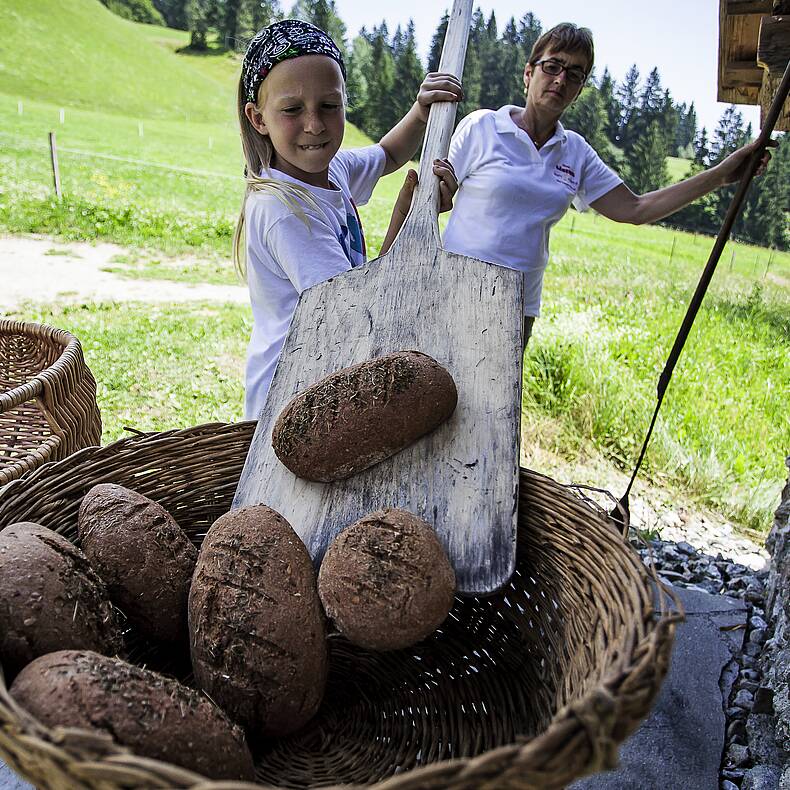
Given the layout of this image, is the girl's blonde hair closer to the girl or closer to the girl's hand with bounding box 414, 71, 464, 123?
the girl

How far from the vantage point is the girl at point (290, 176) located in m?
1.62

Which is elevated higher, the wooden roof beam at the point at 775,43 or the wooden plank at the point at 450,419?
the wooden roof beam at the point at 775,43

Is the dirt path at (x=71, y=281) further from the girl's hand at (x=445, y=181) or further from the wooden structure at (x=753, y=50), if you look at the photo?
the wooden structure at (x=753, y=50)

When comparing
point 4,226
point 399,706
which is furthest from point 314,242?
point 4,226

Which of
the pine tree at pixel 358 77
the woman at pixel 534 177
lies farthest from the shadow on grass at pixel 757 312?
the pine tree at pixel 358 77

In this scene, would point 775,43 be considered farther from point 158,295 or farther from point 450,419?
point 158,295

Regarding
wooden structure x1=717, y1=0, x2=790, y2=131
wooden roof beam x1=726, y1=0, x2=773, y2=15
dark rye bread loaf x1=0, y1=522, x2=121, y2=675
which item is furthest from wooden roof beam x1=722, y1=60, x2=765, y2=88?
dark rye bread loaf x1=0, y1=522, x2=121, y2=675

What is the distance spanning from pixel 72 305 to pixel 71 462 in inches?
164

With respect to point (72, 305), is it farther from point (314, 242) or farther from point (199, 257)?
point (314, 242)

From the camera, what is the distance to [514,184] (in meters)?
2.46

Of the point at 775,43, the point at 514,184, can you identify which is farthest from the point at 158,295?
the point at 775,43

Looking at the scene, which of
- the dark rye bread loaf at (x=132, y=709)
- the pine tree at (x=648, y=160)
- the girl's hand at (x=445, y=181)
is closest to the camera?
the dark rye bread loaf at (x=132, y=709)

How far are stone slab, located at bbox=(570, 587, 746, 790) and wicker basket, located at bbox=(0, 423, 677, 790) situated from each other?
0.49m

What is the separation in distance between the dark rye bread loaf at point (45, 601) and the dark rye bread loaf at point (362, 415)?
1.47 ft
